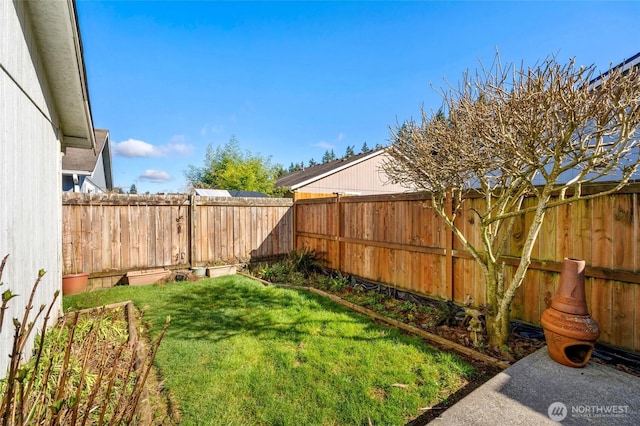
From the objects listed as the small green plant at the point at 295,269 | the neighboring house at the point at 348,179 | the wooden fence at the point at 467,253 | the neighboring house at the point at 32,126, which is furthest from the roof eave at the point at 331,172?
the neighboring house at the point at 32,126

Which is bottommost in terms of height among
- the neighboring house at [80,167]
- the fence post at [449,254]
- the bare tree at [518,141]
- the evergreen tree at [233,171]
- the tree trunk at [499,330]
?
the tree trunk at [499,330]

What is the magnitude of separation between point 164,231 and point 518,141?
651cm

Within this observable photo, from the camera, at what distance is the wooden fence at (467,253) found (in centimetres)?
280

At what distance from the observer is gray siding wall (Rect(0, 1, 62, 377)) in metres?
2.24

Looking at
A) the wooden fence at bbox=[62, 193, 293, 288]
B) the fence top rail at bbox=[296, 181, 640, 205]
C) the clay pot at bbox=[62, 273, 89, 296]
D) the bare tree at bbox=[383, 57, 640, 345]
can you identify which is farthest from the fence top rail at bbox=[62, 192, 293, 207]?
the bare tree at bbox=[383, 57, 640, 345]

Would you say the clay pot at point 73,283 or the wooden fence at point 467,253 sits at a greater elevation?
the wooden fence at point 467,253

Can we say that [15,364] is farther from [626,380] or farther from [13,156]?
[626,380]

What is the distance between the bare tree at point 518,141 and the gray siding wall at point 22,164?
4.08 meters

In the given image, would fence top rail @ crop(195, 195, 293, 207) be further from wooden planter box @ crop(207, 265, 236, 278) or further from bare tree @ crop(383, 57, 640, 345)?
bare tree @ crop(383, 57, 640, 345)

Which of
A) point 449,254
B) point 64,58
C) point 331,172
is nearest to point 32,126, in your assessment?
point 64,58

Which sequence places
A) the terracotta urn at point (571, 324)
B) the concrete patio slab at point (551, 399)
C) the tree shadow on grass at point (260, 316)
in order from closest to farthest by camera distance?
the concrete patio slab at point (551, 399) < the terracotta urn at point (571, 324) < the tree shadow on grass at point (260, 316)

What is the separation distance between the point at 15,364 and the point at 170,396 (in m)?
1.77

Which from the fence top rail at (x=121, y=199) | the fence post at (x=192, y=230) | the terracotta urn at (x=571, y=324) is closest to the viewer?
the terracotta urn at (x=571, y=324)

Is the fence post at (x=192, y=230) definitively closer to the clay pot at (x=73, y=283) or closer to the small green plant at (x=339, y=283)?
the clay pot at (x=73, y=283)
